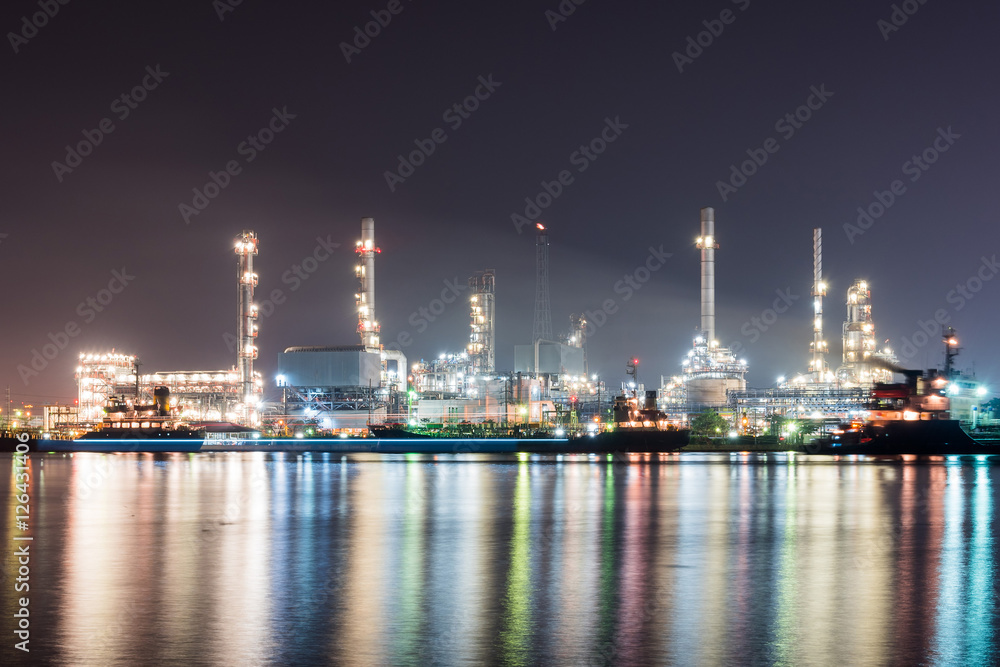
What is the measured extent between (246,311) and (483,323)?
33.2 meters

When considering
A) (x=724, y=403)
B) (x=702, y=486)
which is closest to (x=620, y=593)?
(x=702, y=486)

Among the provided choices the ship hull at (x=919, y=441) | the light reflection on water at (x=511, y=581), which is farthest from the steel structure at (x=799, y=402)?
the light reflection on water at (x=511, y=581)

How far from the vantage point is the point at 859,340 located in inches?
5143

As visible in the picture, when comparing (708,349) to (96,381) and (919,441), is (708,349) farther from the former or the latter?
(96,381)

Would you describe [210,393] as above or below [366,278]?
below

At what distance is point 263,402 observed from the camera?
12619cm

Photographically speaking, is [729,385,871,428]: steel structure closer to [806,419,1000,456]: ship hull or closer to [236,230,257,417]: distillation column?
[806,419,1000,456]: ship hull

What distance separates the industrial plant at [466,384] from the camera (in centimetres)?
11581

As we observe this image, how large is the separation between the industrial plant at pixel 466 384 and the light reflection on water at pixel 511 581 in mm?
81370

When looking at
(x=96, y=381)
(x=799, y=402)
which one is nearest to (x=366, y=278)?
(x=96, y=381)

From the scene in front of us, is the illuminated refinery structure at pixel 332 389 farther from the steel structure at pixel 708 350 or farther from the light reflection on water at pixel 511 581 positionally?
the light reflection on water at pixel 511 581

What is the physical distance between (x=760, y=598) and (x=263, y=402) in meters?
120

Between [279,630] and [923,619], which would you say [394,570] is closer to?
[279,630]

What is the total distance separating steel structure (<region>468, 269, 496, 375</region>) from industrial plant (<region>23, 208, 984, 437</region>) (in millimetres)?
142
